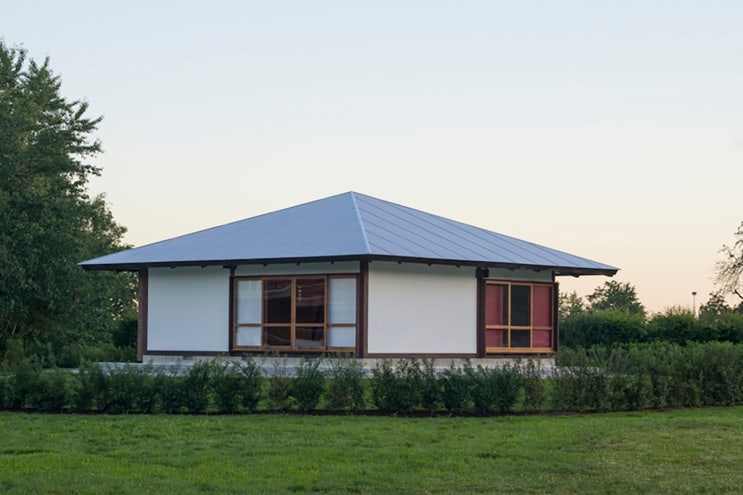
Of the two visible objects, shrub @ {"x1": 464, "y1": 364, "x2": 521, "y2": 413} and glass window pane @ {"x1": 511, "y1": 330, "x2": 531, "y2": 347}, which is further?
glass window pane @ {"x1": 511, "y1": 330, "x2": 531, "y2": 347}

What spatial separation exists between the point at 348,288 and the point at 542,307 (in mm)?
5727

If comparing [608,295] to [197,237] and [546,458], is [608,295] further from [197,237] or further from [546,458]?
[546,458]

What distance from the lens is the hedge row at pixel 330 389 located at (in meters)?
15.7

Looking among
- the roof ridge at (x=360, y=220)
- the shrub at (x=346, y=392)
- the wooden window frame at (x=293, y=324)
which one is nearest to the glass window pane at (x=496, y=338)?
the wooden window frame at (x=293, y=324)

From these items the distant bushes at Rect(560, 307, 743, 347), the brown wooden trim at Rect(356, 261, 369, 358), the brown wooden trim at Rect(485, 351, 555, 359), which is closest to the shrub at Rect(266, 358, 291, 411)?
the brown wooden trim at Rect(356, 261, 369, 358)

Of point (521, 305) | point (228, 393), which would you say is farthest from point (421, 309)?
point (228, 393)

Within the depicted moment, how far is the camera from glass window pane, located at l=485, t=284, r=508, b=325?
25094 millimetres

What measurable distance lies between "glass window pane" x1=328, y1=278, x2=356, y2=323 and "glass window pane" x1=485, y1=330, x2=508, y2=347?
11.9 feet

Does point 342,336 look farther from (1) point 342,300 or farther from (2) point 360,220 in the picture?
(2) point 360,220

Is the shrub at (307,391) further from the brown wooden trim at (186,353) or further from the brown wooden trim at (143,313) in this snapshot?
the brown wooden trim at (143,313)

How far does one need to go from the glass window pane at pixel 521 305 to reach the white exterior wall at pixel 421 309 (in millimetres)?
1492

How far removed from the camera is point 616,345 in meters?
30.0

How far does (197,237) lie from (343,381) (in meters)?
12.3

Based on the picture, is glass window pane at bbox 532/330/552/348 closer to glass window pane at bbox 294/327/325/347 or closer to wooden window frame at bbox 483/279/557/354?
wooden window frame at bbox 483/279/557/354
